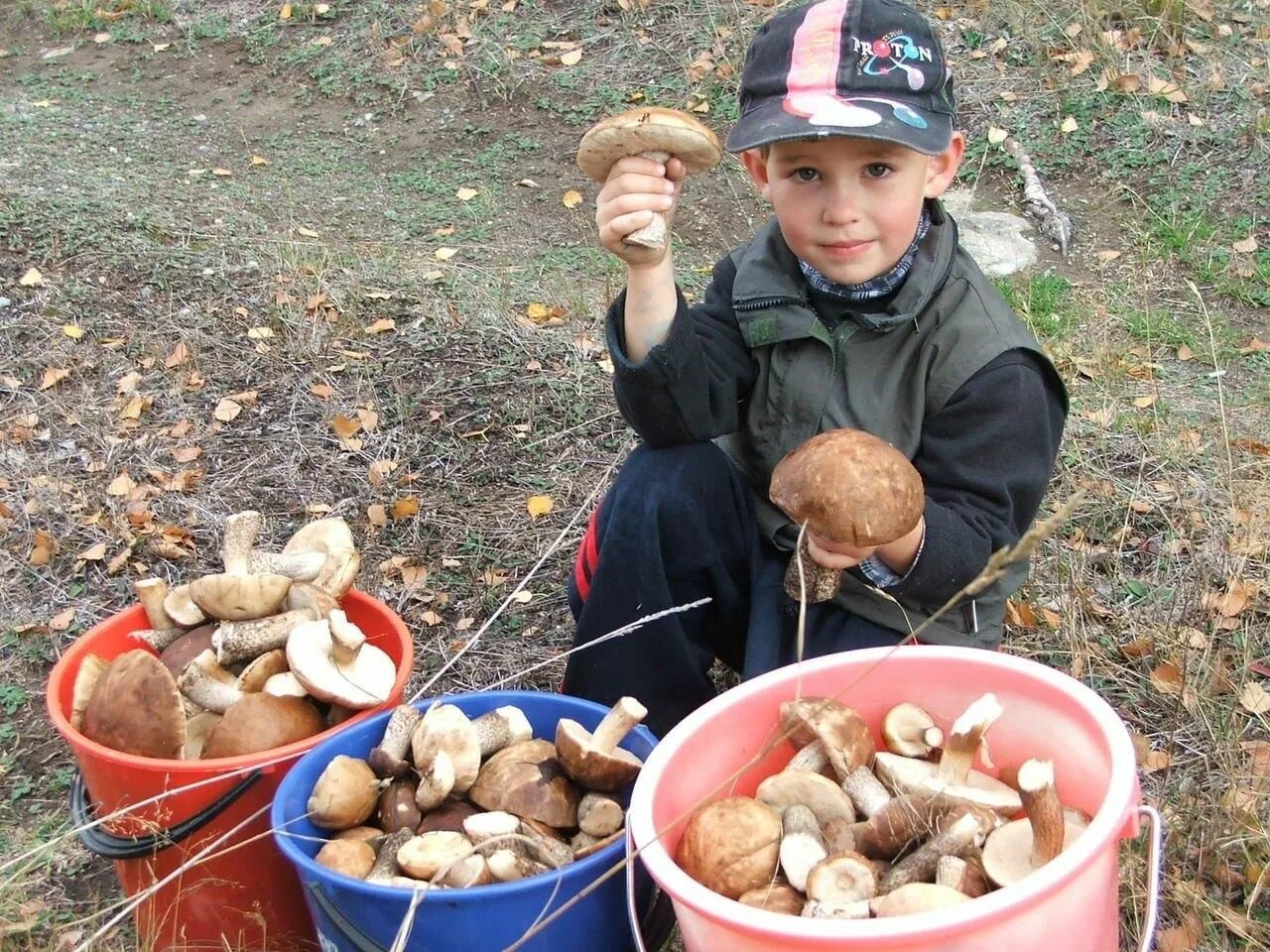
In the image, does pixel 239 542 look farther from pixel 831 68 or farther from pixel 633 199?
pixel 831 68

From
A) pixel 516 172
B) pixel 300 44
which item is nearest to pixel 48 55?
pixel 300 44

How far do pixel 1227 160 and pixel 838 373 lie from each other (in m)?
3.88

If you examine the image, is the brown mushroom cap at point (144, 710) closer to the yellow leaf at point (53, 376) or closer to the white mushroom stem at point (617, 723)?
the white mushroom stem at point (617, 723)

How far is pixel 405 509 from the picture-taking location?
353cm

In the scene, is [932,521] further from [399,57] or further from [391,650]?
[399,57]

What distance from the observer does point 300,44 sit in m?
7.26

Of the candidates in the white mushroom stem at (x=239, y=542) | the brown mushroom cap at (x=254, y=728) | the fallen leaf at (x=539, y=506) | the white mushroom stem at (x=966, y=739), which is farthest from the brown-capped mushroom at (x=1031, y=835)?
the fallen leaf at (x=539, y=506)

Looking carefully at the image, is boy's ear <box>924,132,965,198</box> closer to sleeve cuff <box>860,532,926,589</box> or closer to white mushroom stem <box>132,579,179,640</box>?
sleeve cuff <box>860,532,926,589</box>

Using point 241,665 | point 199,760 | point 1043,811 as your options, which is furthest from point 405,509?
point 1043,811

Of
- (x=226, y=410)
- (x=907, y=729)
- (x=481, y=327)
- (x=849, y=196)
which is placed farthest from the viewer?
(x=481, y=327)

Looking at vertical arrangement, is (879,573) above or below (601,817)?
above

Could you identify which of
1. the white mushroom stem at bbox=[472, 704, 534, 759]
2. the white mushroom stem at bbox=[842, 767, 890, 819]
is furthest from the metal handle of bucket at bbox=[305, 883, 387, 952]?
the white mushroom stem at bbox=[842, 767, 890, 819]

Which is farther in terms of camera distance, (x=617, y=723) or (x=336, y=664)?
(x=336, y=664)

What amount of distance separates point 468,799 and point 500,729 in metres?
0.13
